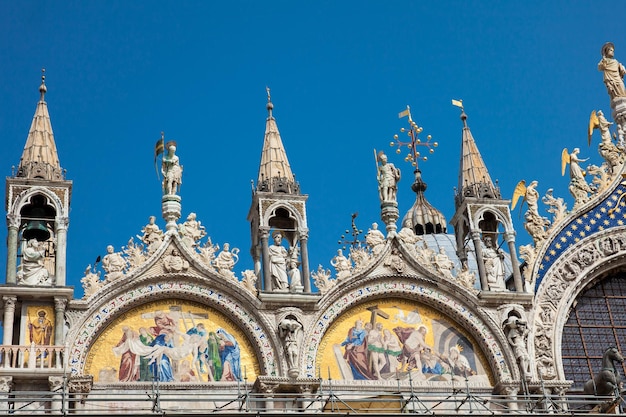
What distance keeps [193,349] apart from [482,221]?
6500 millimetres

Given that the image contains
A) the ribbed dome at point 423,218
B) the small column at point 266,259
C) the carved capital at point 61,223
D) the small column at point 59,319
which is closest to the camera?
the small column at point 59,319

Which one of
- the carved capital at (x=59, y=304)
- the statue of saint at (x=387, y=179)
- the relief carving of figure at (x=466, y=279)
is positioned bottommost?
the carved capital at (x=59, y=304)

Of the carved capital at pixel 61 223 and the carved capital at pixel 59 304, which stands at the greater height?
the carved capital at pixel 61 223

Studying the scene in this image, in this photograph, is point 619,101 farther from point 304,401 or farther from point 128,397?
point 128,397

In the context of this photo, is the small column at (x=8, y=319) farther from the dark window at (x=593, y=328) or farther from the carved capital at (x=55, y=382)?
the dark window at (x=593, y=328)

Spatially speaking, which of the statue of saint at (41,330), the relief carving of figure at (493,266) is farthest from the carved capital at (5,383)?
the relief carving of figure at (493,266)

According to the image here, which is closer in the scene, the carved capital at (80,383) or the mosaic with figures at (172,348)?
the carved capital at (80,383)

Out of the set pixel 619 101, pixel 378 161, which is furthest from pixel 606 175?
pixel 378 161

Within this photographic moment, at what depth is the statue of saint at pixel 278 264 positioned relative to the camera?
2414 cm

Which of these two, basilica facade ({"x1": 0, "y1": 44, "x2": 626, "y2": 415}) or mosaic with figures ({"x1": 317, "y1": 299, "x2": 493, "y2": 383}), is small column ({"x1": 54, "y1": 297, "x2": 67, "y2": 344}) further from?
mosaic with figures ({"x1": 317, "y1": 299, "x2": 493, "y2": 383})

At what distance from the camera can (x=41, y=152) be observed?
24.2m

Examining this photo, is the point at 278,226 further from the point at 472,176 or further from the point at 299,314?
the point at 472,176

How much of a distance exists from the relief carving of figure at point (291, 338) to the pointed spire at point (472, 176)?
4591 millimetres

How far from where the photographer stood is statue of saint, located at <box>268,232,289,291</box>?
24141 millimetres
